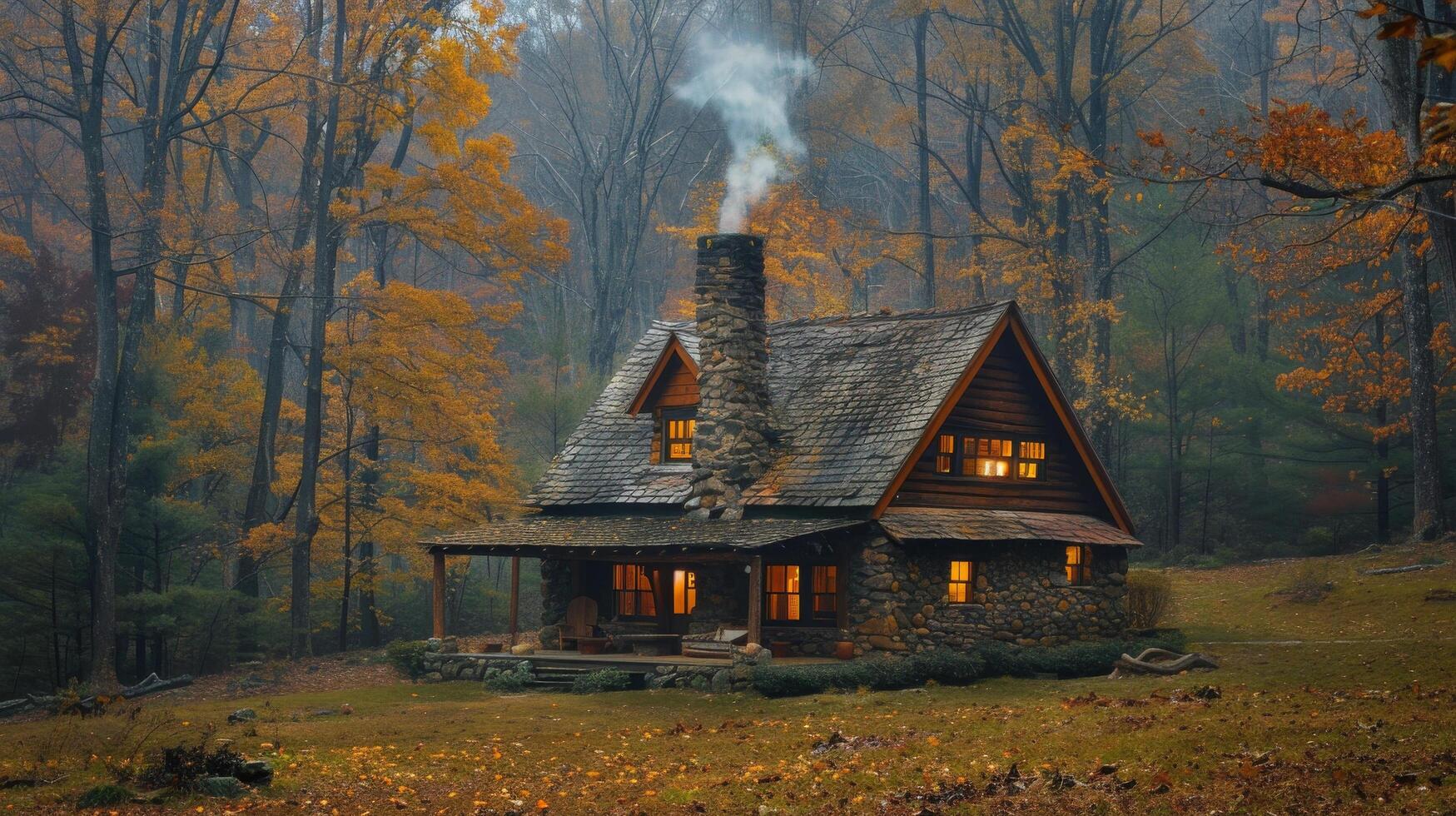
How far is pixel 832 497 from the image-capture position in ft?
78.9

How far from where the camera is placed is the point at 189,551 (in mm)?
31344

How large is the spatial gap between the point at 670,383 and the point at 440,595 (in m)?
6.41

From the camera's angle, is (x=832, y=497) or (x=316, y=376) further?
(x=316, y=376)

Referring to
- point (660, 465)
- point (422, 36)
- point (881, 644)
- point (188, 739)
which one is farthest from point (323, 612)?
point (188, 739)

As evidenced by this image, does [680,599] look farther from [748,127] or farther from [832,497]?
[748,127]

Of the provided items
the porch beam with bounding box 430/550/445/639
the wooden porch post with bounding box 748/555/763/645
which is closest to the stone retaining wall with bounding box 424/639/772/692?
the wooden porch post with bounding box 748/555/763/645

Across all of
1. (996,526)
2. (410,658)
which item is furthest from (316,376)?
(996,526)

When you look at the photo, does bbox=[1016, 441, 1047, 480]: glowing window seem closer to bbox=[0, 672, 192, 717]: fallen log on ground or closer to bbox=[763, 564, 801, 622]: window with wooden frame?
bbox=[763, 564, 801, 622]: window with wooden frame

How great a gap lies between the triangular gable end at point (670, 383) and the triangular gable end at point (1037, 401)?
5.37m

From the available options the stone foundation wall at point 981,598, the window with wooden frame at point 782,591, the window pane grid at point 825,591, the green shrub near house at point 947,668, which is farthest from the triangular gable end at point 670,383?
the green shrub near house at point 947,668

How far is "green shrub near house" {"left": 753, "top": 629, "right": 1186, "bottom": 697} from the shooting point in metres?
21.3

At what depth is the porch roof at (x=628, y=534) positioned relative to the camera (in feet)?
75.5

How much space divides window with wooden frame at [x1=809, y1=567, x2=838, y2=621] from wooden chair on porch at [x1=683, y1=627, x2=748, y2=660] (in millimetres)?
1722

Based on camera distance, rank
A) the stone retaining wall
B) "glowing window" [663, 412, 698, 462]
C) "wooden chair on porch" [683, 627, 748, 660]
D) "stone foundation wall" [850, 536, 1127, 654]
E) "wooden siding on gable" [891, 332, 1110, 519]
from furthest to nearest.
Result: "glowing window" [663, 412, 698, 462], "wooden siding on gable" [891, 332, 1110, 519], "stone foundation wall" [850, 536, 1127, 654], "wooden chair on porch" [683, 627, 748, 660], the stone retaining wall
